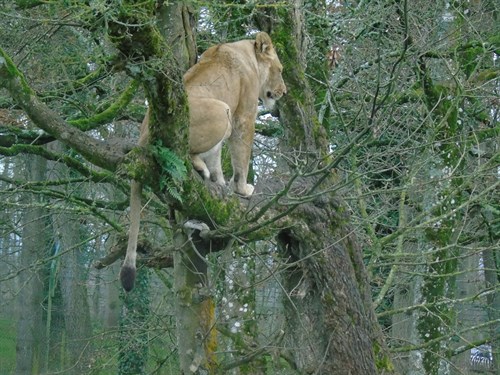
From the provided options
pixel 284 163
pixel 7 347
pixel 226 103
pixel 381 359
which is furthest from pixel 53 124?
pixel 7 347

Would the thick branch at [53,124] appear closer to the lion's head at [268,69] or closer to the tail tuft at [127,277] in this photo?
the tail tuft at [127,277]

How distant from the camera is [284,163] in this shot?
9.36m

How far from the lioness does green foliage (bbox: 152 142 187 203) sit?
1.33ft

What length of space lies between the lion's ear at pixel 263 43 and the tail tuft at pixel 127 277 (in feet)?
9.84

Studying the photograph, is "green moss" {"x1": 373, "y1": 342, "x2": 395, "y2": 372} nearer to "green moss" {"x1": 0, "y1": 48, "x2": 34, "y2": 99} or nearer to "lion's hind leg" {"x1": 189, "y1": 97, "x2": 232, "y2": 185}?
"lion's hind leg" {"x1": 189, "y1": 97, "x2": 232, "y2": 185}

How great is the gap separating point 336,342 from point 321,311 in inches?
11.7

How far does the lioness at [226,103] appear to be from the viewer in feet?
21.8

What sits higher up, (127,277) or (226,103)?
(226,103)

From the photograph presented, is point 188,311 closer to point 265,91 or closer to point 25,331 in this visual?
point 265,91

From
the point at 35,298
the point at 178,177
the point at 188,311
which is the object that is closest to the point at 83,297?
the point at 35,298

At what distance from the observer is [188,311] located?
699 cm

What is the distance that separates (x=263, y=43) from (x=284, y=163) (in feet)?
5.67

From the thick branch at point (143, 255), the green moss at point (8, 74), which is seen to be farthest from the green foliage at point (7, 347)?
the green moss at point (8, 74)

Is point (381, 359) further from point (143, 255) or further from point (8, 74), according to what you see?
point (8, 74)
